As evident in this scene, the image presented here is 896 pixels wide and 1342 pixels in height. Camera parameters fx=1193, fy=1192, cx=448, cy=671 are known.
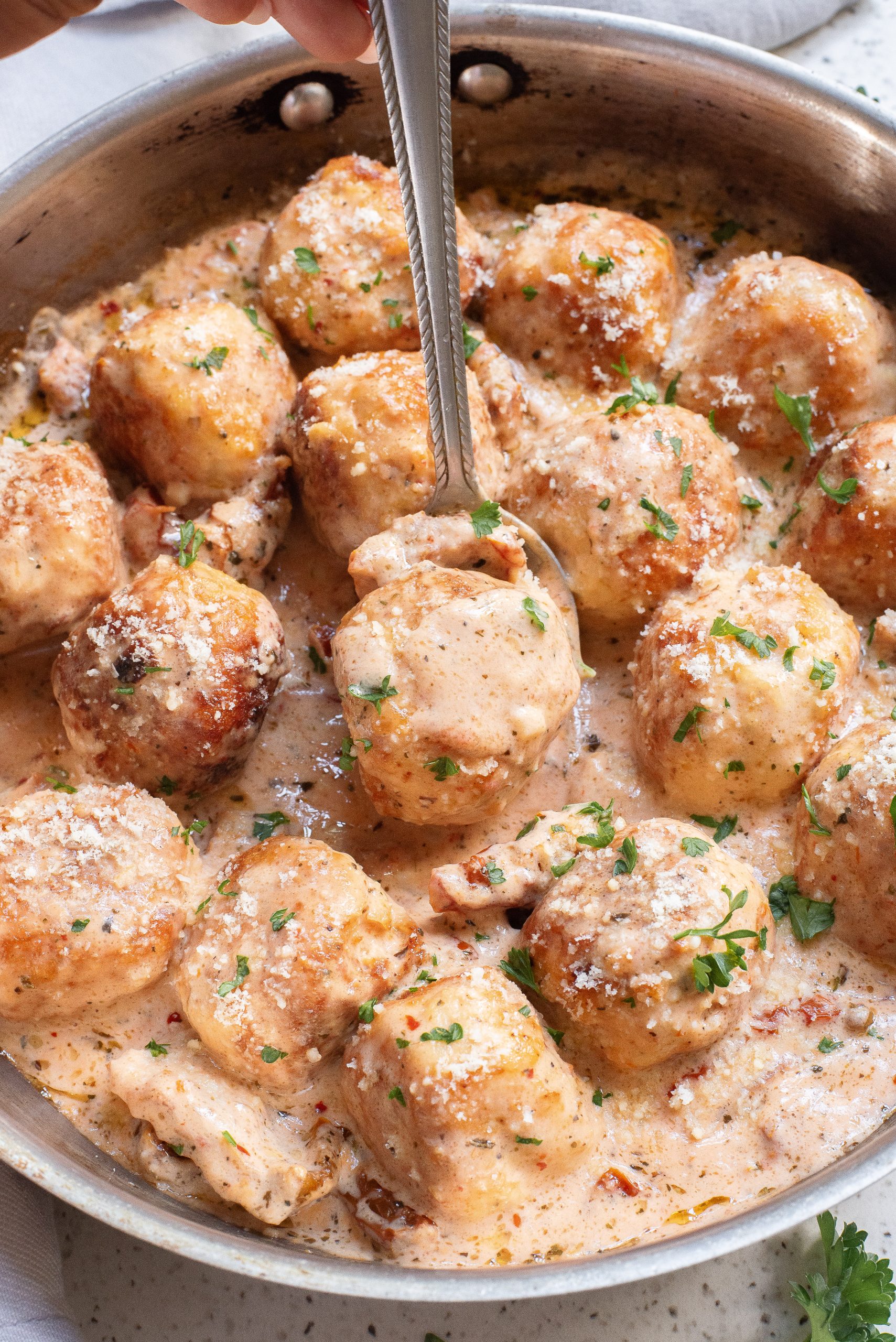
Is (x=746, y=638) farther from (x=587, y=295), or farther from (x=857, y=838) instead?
(x=587, y=295)

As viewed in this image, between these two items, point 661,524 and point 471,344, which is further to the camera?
point 471,344

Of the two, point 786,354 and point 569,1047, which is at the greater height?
point 786,354

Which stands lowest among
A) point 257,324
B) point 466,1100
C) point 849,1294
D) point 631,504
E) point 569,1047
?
point 849,1294

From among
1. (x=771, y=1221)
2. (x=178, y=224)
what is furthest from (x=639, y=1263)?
(x=178, y=224)

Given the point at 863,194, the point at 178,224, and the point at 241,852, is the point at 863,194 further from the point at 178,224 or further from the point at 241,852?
the point at 241,852

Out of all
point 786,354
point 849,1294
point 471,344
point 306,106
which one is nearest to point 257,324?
point 471,344

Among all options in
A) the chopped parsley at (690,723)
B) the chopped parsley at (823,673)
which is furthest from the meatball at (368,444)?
the chopped parsley at (823,673)
